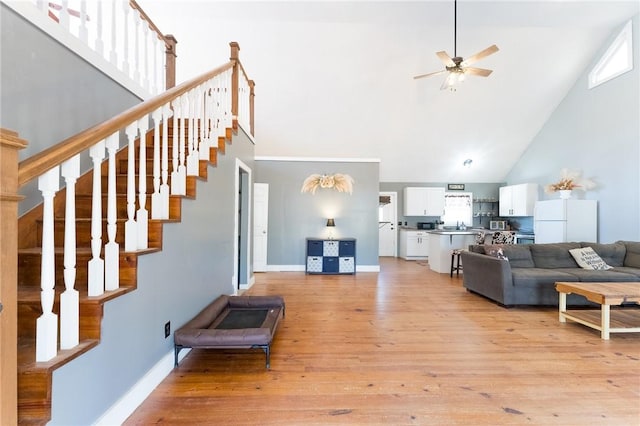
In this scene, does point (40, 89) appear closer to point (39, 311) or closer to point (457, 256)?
point (39, 311)

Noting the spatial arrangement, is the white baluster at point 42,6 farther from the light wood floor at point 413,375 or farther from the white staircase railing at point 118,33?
the light wood floor at point 413,375

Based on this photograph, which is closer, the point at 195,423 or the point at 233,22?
the point at 195,423

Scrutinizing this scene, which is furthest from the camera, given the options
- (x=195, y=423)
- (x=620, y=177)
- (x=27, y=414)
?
(x=620, y=177)

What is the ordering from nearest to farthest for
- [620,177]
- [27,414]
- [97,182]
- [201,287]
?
Answer: [27,414] < [97,182] < [201,287] < [620,177]

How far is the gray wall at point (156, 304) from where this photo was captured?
130cm

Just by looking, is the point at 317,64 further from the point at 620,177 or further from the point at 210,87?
the point at 620,177

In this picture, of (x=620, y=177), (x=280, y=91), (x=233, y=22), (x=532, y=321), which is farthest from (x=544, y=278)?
(x=233, y=22)

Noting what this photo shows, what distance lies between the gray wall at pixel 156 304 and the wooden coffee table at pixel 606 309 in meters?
3.84

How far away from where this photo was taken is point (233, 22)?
4625mm

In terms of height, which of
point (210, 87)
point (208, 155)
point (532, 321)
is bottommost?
point (532, 321)

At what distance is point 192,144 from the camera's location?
8.18 feet

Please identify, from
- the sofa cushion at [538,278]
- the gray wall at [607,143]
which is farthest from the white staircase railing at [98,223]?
the gray wall at [607,143]

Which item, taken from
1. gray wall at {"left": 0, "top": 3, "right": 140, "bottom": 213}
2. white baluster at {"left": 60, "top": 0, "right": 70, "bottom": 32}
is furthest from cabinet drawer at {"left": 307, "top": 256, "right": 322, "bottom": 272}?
white baluster at {"left": 60, "top": 0, "right": 70, "bottom": 32}

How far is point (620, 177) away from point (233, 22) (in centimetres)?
727
